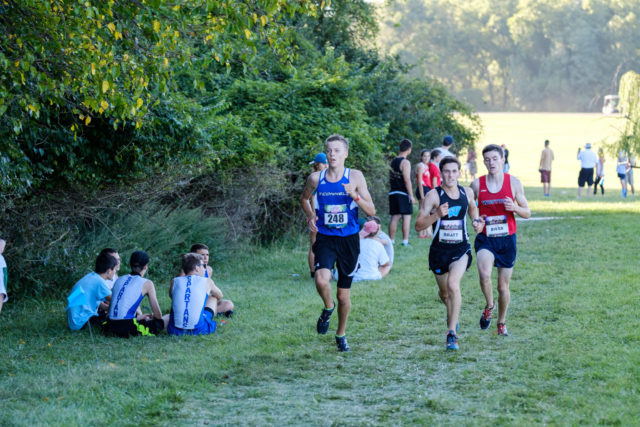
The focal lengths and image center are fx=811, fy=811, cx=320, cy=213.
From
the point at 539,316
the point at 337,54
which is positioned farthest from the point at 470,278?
the point at 337,54

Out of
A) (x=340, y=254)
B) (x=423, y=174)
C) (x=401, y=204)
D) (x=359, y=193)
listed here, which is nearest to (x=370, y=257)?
(x=401, y=204)

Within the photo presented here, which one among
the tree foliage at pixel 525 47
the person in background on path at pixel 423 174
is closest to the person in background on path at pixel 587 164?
the person in background on path at pixel 423 174

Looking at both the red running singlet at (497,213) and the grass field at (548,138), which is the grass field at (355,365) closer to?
the red running singlet at (497,213)

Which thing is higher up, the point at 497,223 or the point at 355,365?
the point at 497,223

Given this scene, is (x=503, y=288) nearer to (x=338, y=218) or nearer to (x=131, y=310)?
(x=338, y=218)

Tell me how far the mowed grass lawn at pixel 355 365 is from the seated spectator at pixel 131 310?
174 millimetres

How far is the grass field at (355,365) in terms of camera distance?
18.9ft

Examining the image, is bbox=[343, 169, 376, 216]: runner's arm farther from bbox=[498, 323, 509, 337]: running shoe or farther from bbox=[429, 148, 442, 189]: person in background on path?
bbox=[429, 148, 442, 189]: person in background on path

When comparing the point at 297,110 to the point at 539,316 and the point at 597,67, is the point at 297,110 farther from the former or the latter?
the point at 597,67

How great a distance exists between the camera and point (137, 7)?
7.21 m

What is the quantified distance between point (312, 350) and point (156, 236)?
5.01 metres

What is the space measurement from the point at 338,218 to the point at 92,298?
3055 mm

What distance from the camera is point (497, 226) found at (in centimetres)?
796

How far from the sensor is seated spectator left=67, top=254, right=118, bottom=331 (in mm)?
8664
